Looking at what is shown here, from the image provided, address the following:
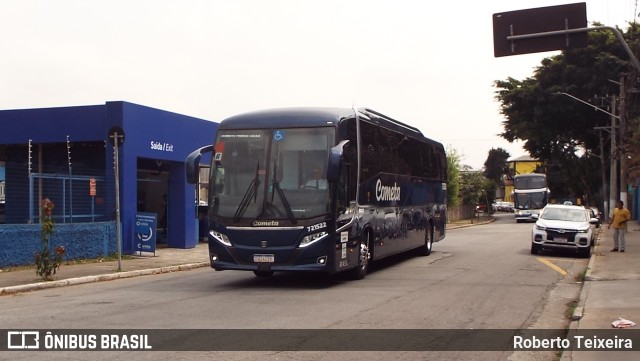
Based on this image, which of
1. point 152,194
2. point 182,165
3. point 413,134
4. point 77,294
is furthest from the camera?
point 152,194

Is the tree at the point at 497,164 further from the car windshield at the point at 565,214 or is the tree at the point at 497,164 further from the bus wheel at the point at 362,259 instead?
the bus wheel at the point at 362,259

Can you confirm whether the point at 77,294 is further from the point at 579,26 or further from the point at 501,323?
the point at 579,26

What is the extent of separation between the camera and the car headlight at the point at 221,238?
13369 millimetres

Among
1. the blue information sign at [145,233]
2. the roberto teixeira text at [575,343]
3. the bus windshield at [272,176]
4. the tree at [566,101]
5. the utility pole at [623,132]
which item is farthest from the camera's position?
the tree at [566,101]

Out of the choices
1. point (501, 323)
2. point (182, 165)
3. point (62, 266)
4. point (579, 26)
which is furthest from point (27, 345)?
point (182, 165)

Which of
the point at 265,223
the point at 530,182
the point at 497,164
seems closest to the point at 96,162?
the point at 265,223

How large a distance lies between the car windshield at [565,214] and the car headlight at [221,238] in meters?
12.8

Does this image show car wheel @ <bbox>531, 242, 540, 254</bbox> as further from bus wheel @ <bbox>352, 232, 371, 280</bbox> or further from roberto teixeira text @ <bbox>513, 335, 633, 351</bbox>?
roberto teixeira text @ <bbox>513, 335, 633, 351</bbox>

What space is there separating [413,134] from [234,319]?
11.4 meters

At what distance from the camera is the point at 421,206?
20875mm

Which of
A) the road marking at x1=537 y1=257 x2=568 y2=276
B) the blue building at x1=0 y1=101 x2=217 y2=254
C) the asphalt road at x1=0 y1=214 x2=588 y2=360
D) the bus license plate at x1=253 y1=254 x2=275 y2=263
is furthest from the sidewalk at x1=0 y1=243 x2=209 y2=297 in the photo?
the road marking at x1=537 y1=257 x2=568 y2=276

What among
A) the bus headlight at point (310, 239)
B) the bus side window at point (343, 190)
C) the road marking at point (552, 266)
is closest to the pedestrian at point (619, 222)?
the road marking at point (552, 266)

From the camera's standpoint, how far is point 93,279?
617 inches

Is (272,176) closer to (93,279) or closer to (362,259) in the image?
(362,259)
